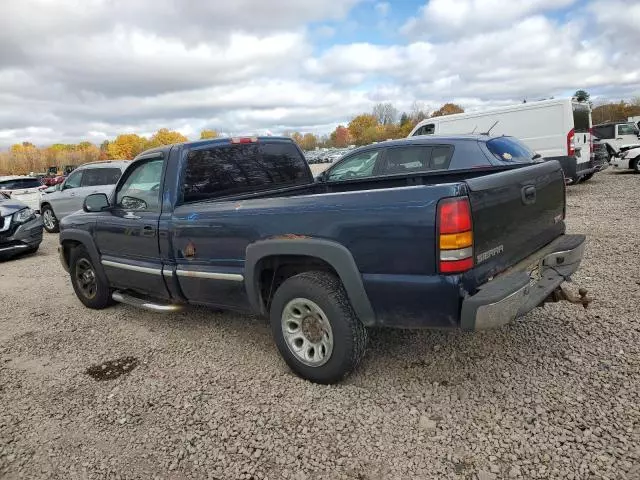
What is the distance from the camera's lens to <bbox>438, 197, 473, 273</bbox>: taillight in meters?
2.55

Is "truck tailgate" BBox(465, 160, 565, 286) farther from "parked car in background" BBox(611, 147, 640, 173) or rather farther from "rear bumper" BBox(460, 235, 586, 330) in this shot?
"parked car in background" BBox(611, 147, 640, 173)

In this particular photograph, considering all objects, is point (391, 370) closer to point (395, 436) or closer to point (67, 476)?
point (395, 436)

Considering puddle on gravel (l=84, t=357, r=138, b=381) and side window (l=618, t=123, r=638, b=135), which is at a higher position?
side window (l=618, t=123, r=638, b=135)

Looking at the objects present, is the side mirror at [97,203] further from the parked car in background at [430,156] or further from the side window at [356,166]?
the side window at [356,166]

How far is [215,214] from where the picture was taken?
3619mm

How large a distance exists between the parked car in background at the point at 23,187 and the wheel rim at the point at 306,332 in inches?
642

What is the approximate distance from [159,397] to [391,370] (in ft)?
5.63

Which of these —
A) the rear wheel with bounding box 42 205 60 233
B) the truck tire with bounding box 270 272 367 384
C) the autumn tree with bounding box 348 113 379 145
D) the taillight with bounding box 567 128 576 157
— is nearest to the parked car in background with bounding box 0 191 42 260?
the rear wheel with bounding box 42 205 60 233

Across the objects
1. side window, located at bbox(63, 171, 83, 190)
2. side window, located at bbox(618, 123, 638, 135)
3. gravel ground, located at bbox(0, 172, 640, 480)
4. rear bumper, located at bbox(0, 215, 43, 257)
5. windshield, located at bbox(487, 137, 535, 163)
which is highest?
side window, located at bbox(63, 171, 83, 190)

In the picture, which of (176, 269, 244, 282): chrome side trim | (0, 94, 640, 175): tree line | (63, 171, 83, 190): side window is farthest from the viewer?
(0, 94, 640, 175): tree line

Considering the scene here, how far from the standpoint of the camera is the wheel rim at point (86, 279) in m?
5.35

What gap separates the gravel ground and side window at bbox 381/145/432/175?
10.8ft

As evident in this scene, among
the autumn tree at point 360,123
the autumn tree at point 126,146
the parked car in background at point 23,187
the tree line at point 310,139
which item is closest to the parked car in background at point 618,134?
the parked car in background at point 23,187

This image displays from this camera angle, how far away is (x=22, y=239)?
9227mm
